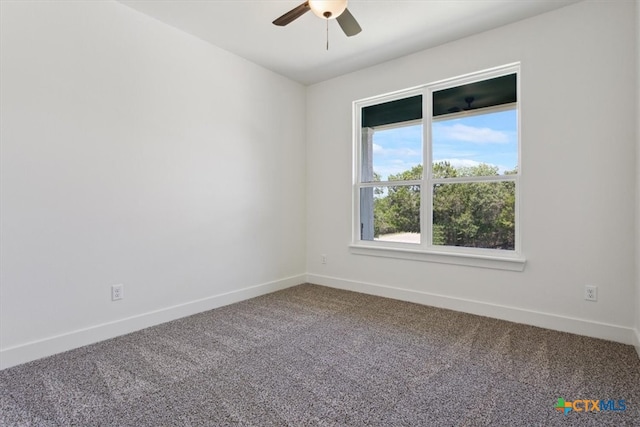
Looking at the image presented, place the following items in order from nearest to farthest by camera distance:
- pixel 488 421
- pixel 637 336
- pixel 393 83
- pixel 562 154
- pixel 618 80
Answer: pixel 488 421 → pixel 637 336 → pixel 618 80 → pixel 562 154 → pixel 393 83

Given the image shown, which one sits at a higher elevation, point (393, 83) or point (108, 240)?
point (393, 83)

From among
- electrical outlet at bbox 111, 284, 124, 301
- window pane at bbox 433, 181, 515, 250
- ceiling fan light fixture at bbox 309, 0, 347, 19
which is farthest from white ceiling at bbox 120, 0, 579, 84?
electrical outlet at bbox 111, 284, 124, 301

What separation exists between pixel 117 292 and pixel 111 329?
0.92 ft

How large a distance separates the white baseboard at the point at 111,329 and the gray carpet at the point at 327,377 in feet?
0.30

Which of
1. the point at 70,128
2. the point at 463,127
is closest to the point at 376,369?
the point at 463,127

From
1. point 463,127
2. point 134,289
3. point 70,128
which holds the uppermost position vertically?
point 463,127

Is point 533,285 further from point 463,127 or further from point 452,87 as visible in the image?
point 452,87

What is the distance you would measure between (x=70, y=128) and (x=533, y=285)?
152 inches

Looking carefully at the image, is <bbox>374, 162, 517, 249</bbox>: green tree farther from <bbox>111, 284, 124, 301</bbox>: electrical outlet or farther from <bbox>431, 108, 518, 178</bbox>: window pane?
<bbox>111, 284, 124, 301</bbox>: electrical outlet

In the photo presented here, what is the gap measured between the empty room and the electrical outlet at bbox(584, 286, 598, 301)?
5cm

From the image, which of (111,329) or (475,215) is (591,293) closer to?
(475,215)

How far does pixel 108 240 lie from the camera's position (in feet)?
8.38

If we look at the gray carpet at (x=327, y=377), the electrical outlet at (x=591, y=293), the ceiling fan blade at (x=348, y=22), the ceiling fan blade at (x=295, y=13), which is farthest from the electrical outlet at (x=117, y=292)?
the electrical outlet at (x=591, y=293)

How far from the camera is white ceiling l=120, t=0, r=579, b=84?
2.61m
